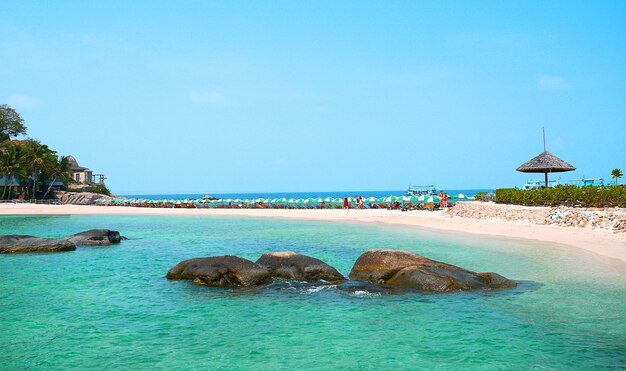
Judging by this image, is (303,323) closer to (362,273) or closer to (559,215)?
(362,273)

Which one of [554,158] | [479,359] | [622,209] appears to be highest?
[554,158]

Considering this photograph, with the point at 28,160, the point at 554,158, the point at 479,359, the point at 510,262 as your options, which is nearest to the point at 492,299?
the point at 479,359

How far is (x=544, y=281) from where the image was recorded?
51.9ft

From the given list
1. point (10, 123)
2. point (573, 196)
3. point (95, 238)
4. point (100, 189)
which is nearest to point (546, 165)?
point (573, 196)

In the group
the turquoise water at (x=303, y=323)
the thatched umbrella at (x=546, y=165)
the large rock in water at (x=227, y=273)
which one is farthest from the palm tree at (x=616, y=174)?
the large rock in water at (x=227, y=273)

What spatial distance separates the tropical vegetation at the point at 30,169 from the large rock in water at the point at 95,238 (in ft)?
167

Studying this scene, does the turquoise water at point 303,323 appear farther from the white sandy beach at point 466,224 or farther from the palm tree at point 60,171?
the palm tree at point 60,171

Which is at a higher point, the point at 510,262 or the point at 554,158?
the point at 554,158

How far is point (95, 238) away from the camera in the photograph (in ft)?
89.0

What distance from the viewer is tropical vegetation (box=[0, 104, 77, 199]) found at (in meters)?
69.4

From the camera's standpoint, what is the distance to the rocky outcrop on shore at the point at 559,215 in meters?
26.0

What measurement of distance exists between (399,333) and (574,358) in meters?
3.30

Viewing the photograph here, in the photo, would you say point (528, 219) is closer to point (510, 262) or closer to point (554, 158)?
point (554, 158)

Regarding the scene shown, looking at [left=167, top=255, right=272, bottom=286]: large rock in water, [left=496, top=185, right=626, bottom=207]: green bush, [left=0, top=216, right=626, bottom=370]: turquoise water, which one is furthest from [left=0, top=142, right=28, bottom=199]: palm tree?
[left=496, top=185, right=626, bottom=207]: green bush
